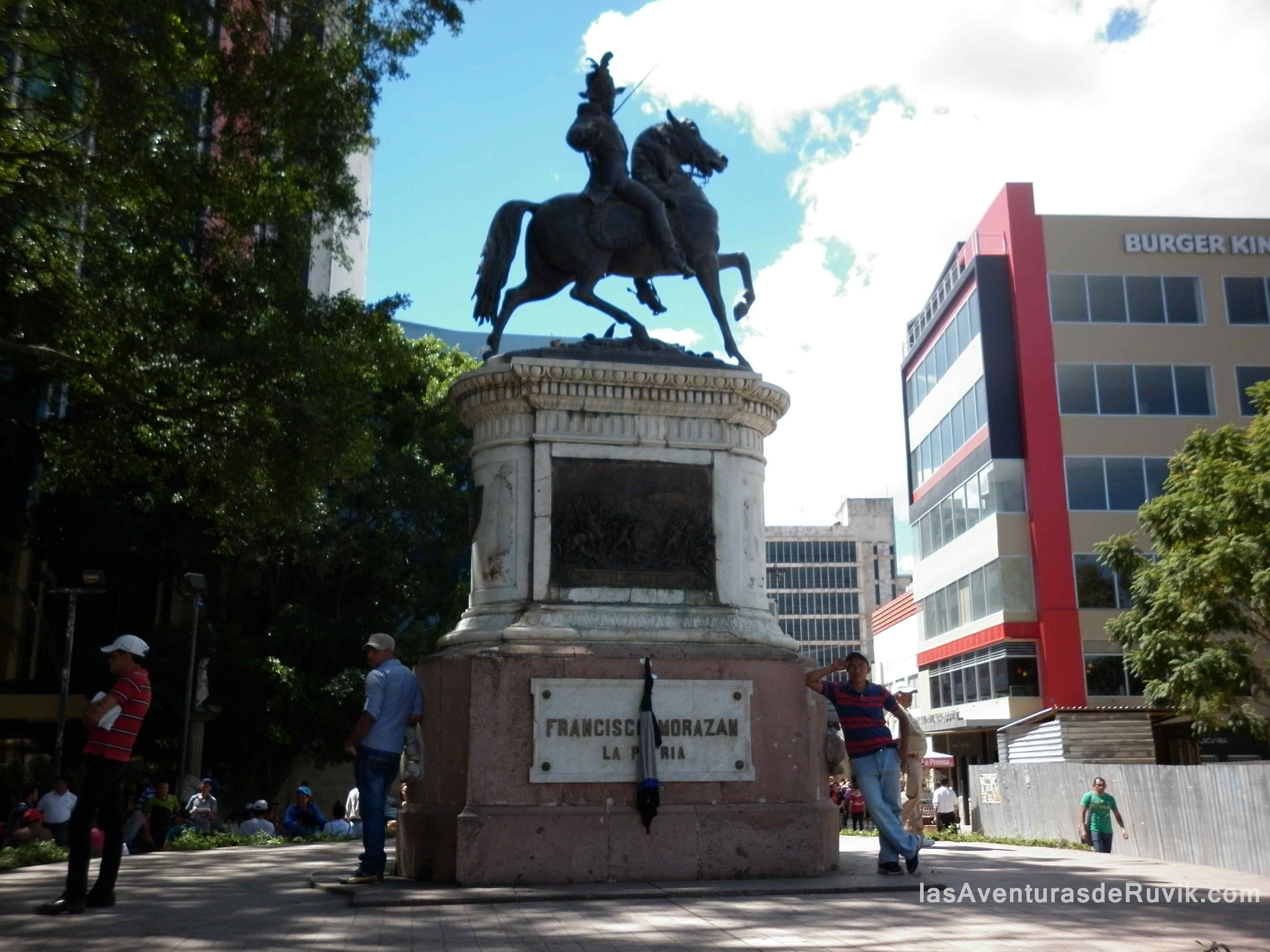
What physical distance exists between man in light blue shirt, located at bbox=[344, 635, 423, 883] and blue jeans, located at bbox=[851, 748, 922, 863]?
319cm

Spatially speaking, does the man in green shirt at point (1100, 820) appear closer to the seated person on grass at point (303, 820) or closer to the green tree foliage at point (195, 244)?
the seated person on grass at point (303, 820)

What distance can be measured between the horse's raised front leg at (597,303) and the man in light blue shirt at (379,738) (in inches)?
137

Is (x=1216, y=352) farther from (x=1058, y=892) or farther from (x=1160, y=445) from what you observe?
(x=1058, y=892)

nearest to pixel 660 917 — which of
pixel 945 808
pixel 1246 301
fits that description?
pixel 945 808

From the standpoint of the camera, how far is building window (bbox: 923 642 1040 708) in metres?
37.9

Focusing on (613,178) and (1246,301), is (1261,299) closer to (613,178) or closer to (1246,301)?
(1246,301)

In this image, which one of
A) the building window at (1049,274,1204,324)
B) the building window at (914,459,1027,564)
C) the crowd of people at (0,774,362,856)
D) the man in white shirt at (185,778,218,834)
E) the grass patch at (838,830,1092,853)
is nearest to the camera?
the crowd of people at (0,774,362,856)

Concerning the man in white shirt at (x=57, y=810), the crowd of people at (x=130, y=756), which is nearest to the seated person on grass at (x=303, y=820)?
the man in white shirt at (x=57, y=810)

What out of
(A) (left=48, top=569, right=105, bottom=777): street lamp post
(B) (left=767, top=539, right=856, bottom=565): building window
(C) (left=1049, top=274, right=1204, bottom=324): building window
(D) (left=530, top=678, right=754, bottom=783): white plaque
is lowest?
(D) (left=530, top=678, right=754, bottom=783): white plaque

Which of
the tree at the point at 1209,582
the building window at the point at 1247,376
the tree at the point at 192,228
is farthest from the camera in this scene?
the building window at the point at 1247,376

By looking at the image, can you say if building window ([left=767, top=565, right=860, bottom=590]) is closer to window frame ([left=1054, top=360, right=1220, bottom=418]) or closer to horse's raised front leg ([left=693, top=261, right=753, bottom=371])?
window frame ([left=1054, top=360, right=1220, bottom=418])

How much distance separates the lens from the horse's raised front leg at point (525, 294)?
1100cm

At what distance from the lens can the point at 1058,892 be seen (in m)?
7.66

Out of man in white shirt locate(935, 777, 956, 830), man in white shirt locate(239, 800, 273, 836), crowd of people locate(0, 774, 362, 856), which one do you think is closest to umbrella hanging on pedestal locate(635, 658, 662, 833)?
crowd of people locate(0, 774, 362, 856)
